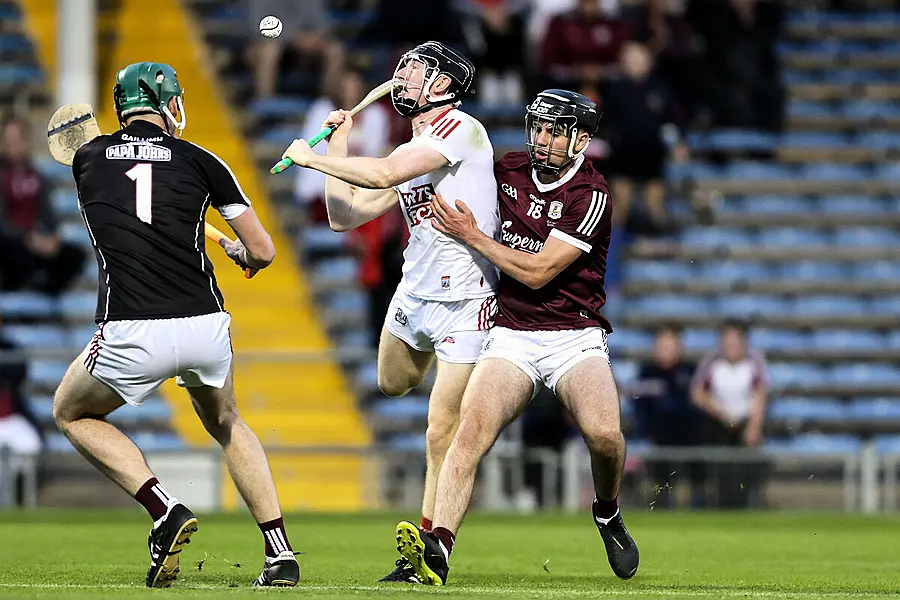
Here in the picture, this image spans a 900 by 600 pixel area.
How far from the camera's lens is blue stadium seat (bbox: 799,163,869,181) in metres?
19.2

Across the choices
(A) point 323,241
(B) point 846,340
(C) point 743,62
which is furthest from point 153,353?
(C) point 743,62

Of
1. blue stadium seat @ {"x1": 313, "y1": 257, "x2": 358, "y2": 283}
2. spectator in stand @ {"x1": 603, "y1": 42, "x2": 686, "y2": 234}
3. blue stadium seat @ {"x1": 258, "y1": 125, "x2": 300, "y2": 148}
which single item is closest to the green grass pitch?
spectator in stand @ {"x1": 603, "y1": 42, "x2": 686, "y2": 234}

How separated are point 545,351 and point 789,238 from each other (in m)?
11.1

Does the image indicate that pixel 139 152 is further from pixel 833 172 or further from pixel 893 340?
pixel 833 172

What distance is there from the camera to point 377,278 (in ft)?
50.4

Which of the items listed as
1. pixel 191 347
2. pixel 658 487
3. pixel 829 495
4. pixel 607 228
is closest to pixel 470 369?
pixel 607 228

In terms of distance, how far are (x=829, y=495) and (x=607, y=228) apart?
7130 mm

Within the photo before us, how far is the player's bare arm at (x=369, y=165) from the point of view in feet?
25.0

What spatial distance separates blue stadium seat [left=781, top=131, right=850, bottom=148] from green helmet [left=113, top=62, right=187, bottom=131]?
12974mm

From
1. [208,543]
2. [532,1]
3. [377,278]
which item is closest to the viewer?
[208,543]

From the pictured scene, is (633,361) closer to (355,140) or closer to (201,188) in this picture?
(355,140)

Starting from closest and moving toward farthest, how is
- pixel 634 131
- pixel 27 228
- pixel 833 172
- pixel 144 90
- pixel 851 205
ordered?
pixel 144 90 < pixel 27 228 < pixel 634 131 < pixel 851 205 < pixel 833 172

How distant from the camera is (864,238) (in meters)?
18.6

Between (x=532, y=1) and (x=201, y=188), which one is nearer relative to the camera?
(x=201, y=188)
